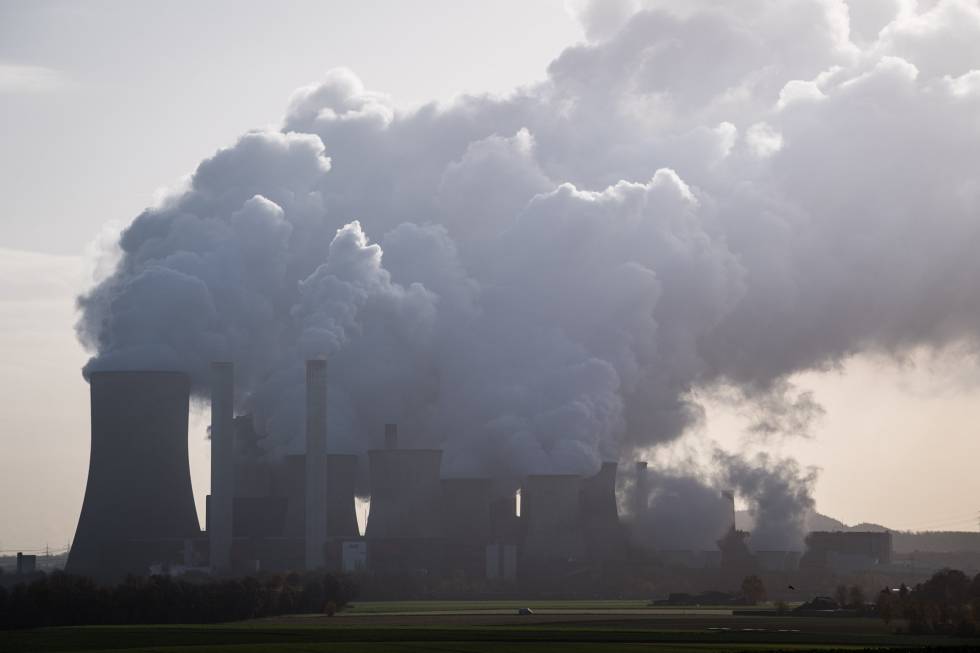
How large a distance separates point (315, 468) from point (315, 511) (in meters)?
2.66

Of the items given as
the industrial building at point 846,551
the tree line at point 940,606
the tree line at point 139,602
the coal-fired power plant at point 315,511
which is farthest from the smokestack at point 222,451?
the tree line at point 940,606

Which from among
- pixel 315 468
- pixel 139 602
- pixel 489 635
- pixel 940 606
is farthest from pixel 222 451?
pixel 940 606

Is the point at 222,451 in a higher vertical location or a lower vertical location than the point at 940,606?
higher

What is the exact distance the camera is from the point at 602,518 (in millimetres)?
129875

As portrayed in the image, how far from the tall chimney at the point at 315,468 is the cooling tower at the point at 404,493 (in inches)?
213

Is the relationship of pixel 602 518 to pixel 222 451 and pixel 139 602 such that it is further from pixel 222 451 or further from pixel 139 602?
pixel 139 602

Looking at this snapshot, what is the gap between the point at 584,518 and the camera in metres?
130

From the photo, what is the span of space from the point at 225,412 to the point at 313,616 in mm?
35293

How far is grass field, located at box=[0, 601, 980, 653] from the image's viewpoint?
222 feet

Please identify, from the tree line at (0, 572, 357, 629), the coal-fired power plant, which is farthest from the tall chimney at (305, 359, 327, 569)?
the tree line at (0, 572, 357, 629)

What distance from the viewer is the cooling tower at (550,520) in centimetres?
12394

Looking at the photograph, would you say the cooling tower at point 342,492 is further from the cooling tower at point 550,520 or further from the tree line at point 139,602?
the tree line at point 139,602

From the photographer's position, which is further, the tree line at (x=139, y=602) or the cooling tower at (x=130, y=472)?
the cooling tower at (x=130, y=472)

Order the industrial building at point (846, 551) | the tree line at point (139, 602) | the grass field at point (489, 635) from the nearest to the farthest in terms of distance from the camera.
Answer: the grass field at point (489, 635) → the tree line at point (139, 602) → the industrial building at point (846, 551)
